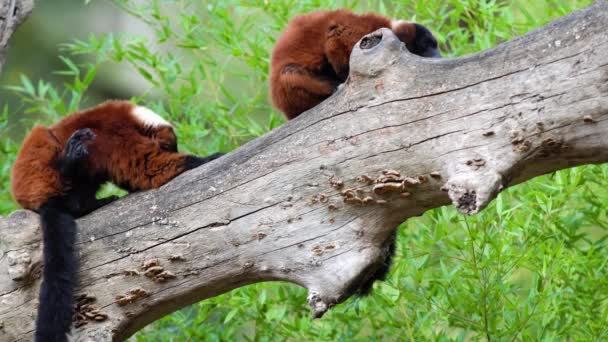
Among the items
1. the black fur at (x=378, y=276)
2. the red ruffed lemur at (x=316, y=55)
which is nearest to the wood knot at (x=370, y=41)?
the red ruffed lemur at (x=316, y=55)

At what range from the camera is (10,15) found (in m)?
3.57

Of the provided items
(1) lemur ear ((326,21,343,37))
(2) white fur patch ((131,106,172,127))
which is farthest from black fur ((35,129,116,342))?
(1) lemur ear ((326,21,343,37))

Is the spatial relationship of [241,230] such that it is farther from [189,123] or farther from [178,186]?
[189,123]

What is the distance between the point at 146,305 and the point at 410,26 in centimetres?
167

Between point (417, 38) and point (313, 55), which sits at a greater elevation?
point (313, 55)

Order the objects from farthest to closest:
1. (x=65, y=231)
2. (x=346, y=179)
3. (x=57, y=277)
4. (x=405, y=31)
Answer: (x=405, y=31) → (x=65, y=231) → (x=57, y=277) → (x=346, y=179)

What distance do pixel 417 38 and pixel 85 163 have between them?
155 cm

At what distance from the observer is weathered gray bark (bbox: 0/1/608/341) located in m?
2.31

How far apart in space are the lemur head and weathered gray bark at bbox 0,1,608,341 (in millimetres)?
850

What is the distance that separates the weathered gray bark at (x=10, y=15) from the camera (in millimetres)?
3559

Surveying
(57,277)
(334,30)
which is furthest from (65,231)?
(334,30)

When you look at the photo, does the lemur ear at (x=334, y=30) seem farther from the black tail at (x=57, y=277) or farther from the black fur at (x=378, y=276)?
the black tail at (x=57, y=277)

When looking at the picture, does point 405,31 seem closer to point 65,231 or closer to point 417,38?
point 417,38

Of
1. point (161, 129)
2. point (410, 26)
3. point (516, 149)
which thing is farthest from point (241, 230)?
point (410, 26)
